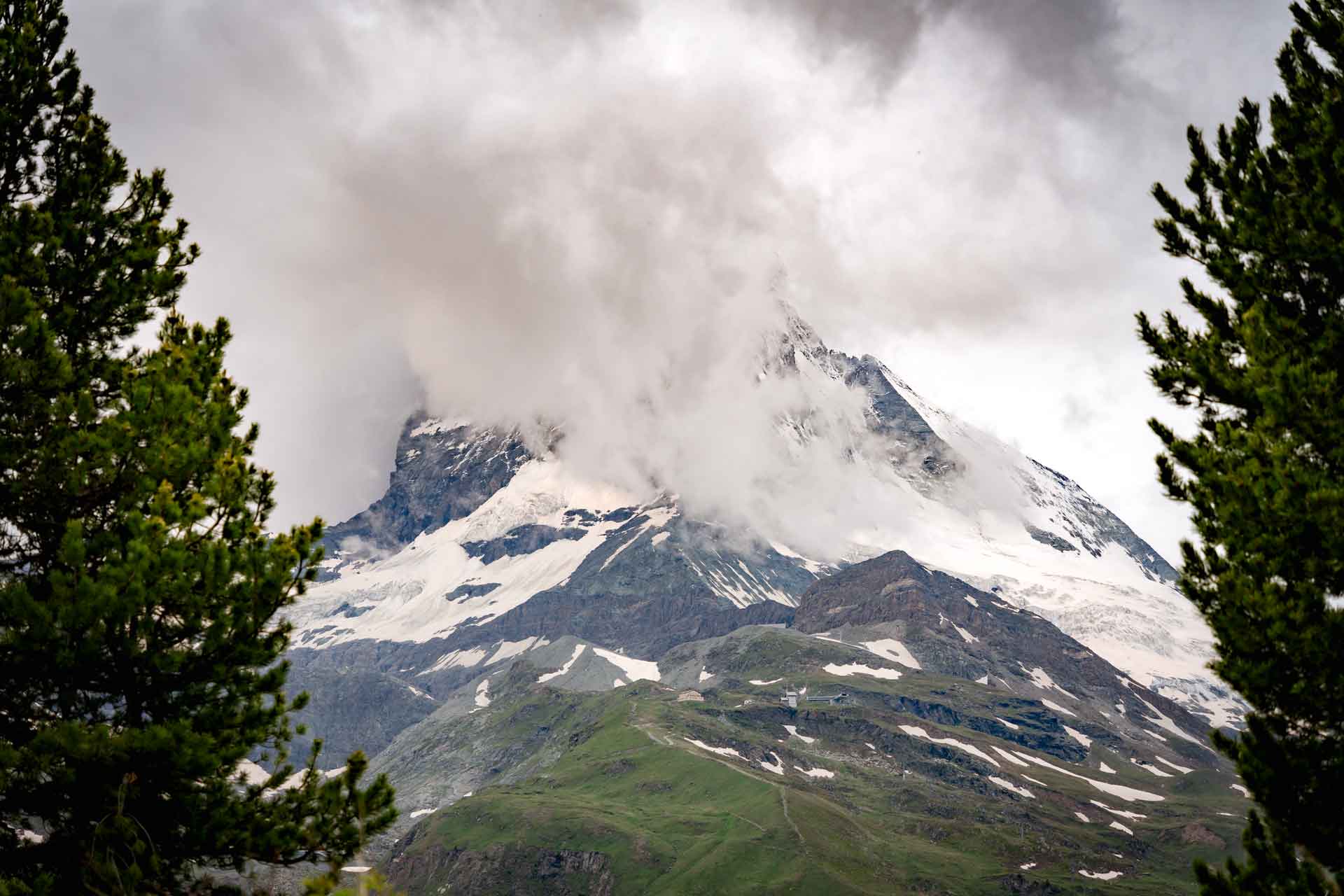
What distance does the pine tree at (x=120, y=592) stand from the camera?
65.2ft

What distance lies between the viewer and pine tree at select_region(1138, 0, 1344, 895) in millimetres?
18734

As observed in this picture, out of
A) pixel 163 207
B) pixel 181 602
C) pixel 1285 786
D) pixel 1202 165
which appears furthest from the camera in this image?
pixel 163 207

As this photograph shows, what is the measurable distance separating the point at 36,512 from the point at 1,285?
4.81 metres

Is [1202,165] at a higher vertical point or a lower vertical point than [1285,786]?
higher

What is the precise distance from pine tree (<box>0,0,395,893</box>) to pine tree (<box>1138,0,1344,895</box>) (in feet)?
54.9

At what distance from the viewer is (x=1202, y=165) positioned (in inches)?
920

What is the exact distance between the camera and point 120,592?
19.9 m

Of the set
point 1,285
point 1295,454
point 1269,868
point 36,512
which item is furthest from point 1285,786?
point 1,285

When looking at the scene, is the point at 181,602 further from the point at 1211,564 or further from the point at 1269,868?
the point at 1269,868

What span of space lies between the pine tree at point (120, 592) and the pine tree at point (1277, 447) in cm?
1673

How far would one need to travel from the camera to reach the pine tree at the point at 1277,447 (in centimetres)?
1873

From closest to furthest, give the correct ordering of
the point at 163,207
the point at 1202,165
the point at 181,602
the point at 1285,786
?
the point at 1285,786
the point at 181,602
the point at 1202,165
the point at 163,207

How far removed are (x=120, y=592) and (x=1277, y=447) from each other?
73.0ft

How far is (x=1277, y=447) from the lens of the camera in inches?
759
